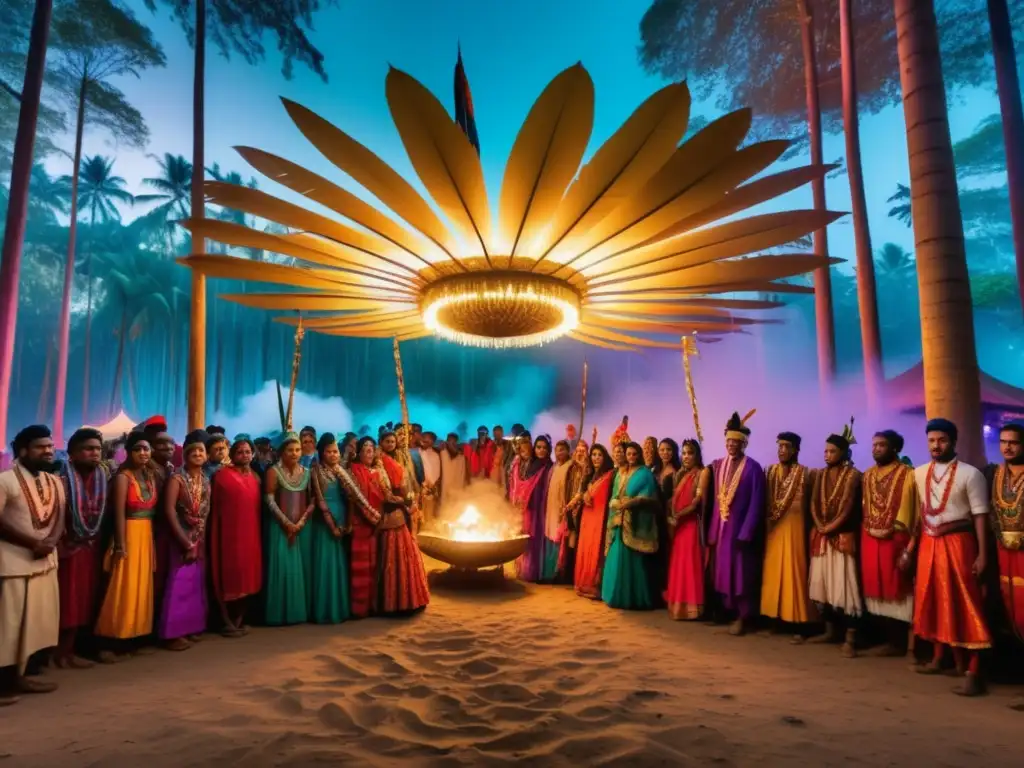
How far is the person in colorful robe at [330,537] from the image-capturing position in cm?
437

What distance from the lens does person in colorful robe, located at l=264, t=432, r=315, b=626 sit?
14.0 ft

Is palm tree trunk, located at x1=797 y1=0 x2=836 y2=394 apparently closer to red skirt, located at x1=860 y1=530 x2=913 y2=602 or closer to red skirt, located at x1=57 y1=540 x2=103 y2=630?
red skirt, located at x1=860 y1=530 x2=913 y2=602

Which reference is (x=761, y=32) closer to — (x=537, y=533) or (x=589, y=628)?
(x=537, y=533)

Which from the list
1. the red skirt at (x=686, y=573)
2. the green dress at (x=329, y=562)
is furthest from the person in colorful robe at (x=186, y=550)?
the red skirt at (x=686, y=573)

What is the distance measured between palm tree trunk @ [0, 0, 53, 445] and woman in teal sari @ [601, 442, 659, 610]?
8869 mm

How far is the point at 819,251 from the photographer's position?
365 inches

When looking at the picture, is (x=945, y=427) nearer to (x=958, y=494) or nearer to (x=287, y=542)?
(x=958, y=494)

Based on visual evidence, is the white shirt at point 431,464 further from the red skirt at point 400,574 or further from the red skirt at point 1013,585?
the red skirt at point 1013,585

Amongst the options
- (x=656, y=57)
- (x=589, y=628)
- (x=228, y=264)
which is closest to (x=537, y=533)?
(x=589, y=628)

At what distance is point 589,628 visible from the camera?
4.23 meters

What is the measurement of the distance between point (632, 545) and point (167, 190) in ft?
64.8

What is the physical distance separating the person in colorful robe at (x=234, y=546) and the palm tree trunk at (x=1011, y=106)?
1025cm

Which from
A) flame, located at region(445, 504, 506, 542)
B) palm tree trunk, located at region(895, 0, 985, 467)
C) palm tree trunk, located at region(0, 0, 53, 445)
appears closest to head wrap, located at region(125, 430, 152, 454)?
flame, located at region(445, 504, 506, 542)

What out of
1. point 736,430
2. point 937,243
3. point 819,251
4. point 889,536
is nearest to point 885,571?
point 889,536
